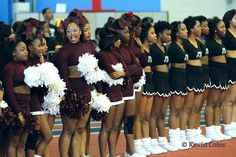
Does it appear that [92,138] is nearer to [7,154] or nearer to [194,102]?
[194,102]

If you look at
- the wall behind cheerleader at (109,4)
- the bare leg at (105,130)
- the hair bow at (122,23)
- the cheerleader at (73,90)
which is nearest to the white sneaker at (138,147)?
the bare leg at (105,130)

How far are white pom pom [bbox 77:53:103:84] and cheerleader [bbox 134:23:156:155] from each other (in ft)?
4.82

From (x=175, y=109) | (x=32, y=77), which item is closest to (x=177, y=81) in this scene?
(x=175, y=109)

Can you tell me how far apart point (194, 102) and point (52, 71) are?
3.15 meters

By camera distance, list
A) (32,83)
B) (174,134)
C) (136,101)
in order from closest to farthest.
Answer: (32,83) < (136,101) < (174,134)

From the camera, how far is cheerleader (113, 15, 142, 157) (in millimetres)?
8680

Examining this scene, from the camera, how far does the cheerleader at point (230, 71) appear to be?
413 inches

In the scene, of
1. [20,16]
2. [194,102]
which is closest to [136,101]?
[194,102]

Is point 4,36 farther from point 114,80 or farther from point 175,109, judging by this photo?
point 175,109

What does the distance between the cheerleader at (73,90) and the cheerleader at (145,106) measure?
142 centimetres

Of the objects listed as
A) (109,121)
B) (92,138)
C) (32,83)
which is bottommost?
(92,138)

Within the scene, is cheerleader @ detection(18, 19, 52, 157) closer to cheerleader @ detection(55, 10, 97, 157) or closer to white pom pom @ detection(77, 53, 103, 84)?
cheerleader @ detection(55, 10, 97, 157)

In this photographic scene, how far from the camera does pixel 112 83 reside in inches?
331

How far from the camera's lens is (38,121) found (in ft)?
24.9
